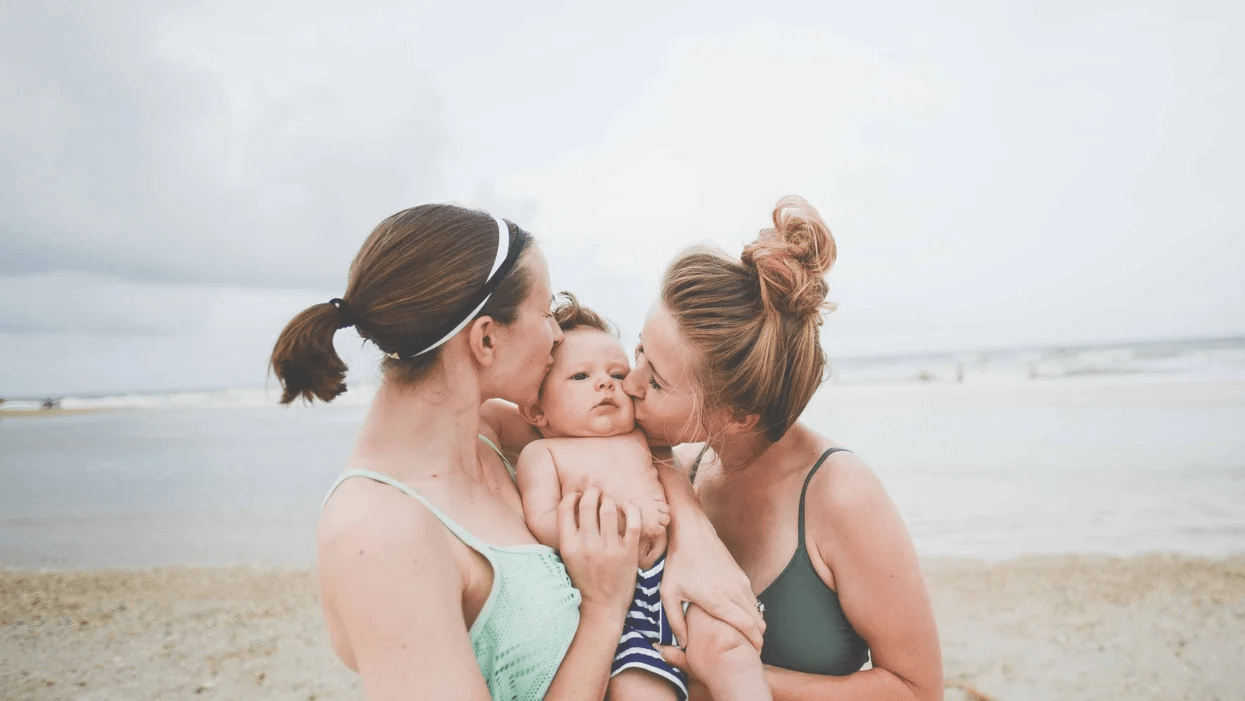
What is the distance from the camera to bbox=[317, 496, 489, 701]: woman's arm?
175cm

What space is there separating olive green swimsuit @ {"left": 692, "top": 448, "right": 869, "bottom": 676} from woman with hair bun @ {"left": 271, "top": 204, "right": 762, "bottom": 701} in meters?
0.18

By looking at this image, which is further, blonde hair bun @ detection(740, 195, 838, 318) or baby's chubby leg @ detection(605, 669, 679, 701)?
blonde hair bun @ detection(740, 195, 838, 318)

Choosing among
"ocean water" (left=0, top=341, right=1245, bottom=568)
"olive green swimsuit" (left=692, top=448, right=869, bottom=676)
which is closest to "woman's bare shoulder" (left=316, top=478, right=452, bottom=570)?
"olive green swimsuit" (left=692, top=448, right=869, bottom=676)

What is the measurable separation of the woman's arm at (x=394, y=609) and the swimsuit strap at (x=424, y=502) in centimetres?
15

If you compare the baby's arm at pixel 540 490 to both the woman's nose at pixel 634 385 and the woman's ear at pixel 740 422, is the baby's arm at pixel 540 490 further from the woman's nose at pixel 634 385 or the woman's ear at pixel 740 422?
the woman's ear at pixel 740 422

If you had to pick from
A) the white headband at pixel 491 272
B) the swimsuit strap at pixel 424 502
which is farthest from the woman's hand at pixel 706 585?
the white headband at pixel 491 272

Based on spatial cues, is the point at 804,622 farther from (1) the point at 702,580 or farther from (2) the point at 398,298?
(2) the point at 398,298

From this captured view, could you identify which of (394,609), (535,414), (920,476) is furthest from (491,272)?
(920,476)

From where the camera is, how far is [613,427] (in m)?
2.84

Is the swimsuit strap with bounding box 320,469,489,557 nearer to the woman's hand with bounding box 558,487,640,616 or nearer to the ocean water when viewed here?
the woman's hand with bounding box 558,487,640,616

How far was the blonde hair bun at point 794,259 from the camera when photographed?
2.42m

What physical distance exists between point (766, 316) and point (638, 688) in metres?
1.24

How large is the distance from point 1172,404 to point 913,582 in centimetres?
1901

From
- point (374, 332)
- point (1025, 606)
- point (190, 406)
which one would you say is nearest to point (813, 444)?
point (374, 332)
